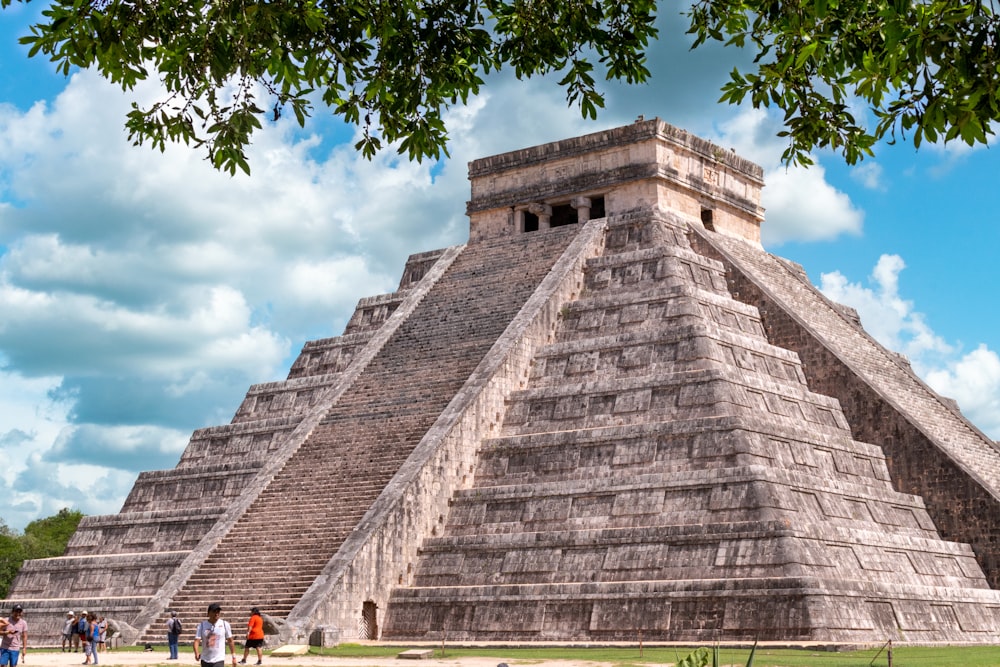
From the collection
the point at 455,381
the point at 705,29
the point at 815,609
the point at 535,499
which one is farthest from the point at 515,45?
the point at 455,381

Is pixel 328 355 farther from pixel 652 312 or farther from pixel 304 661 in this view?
pixel 304 661

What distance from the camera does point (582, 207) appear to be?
103 feet

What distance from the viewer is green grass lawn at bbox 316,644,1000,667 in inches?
632

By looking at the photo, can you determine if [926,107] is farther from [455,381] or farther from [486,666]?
[455,381]

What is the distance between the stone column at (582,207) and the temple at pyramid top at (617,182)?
23 millimetres

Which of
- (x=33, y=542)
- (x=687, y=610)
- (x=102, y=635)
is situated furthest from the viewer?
(x=33, y=542)

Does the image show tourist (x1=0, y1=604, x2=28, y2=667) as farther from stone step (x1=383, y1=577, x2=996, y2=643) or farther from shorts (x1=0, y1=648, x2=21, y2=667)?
stone step (x1=383, y1=577, x2=996, y2=643)

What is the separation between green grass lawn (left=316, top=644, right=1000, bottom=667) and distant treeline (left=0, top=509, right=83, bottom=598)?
3211cm

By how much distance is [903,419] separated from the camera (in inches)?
995

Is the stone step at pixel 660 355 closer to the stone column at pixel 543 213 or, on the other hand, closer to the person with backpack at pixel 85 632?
the stone column at pixel 543 213

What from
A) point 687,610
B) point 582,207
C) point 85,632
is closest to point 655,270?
point 582,207

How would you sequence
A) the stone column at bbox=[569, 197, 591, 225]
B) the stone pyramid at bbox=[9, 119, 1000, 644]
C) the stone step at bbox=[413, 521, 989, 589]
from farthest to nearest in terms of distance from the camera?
the stone column at bbox=[569, 197, 591, 225]
the stone pyramid at bbox=[9, 119, 1000, 644]
the stone step at bbox=[413, 521, 989, 589]

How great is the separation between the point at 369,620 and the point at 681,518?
214 inches

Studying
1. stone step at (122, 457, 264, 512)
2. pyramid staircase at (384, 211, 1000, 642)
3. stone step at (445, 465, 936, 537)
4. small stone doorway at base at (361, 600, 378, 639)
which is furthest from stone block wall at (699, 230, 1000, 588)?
stone step at (122, 457, 264, 512)
